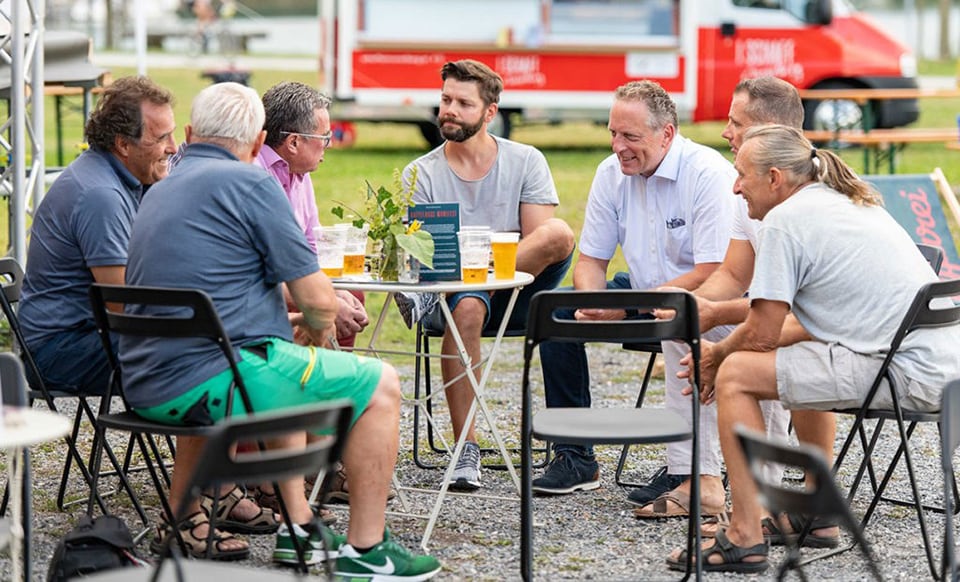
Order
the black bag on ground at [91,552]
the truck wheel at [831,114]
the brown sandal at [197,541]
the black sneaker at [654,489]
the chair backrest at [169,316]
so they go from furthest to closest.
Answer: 1. the truck wheel at [831,114]
2. the black sneaker at [654,489]
3. the brown sandal at [197,541]
4. the black bag on ground at [91,552]
5. the chair backrest at [169,316]

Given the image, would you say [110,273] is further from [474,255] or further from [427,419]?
[427,419]

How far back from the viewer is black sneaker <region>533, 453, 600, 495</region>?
4.95 meters

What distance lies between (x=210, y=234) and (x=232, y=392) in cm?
41

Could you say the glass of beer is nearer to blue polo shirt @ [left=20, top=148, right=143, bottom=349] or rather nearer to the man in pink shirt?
the man in pink shirt

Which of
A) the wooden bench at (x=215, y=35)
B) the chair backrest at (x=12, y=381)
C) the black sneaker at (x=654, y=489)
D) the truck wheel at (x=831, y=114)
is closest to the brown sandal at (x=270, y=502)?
the black sneaker at (x=654, y=489)

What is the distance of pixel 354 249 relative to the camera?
4496 millimetres

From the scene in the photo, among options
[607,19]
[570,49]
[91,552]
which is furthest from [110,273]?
[607,19]

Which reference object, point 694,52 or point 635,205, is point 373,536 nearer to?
point 635,205

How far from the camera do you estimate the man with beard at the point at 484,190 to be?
16.9ft

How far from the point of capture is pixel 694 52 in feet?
49.0

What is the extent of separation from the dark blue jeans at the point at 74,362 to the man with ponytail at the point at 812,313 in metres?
1.74

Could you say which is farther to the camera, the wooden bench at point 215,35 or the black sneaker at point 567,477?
the wooden bench at point 215,35

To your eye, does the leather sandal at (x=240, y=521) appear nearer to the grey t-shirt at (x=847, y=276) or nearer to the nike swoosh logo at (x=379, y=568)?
the nike swoosh logo at (x=379, y=568)

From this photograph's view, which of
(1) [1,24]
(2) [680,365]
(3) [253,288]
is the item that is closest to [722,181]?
(2) [680,365]
